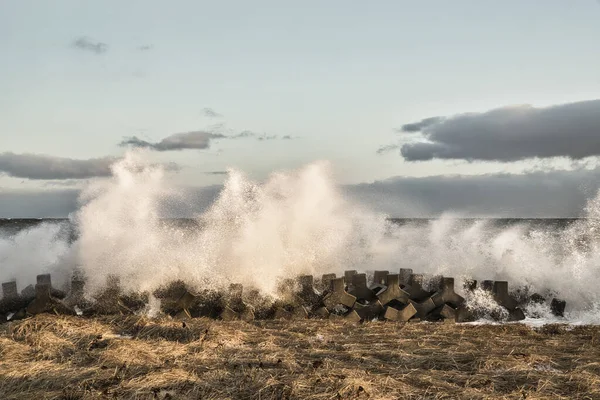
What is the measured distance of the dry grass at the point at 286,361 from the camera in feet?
16.0

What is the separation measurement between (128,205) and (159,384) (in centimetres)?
686

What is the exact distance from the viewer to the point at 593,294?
424 inches

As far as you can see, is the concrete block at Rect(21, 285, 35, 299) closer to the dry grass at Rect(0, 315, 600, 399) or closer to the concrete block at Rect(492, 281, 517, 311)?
the dry grass at Rect(0, 315, 600, 399)

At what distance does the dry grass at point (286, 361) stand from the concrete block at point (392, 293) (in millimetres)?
1139

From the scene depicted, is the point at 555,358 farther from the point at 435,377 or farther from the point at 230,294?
the point at 230,294

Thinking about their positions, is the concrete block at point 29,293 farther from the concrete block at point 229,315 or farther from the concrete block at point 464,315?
the concrete block at point 464,315

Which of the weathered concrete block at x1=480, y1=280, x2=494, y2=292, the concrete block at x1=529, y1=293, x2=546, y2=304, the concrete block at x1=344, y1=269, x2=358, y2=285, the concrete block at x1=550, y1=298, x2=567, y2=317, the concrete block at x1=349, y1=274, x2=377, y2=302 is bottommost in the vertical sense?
the concrete block at x1=550, y1=298, x2=567, y2=317

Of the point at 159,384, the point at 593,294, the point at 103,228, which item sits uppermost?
the point at 103,228

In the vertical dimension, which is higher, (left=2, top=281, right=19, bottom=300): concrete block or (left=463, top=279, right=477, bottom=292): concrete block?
(left=2, top=281, right=19, bottom=300): concrete block

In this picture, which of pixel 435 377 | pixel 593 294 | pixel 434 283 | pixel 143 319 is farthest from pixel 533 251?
pixel 143 319

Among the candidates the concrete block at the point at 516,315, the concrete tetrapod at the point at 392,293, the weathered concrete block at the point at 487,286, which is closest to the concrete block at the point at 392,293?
the concrete tetrapod at the point at 392,293

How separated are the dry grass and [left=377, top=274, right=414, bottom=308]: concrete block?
44.8 inches

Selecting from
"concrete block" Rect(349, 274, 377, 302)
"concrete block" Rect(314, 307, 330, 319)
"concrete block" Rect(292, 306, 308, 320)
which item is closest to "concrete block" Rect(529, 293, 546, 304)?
"concrete block" Rect(349, 274, 377, 302)

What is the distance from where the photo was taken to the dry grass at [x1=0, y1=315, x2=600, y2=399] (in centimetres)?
489
